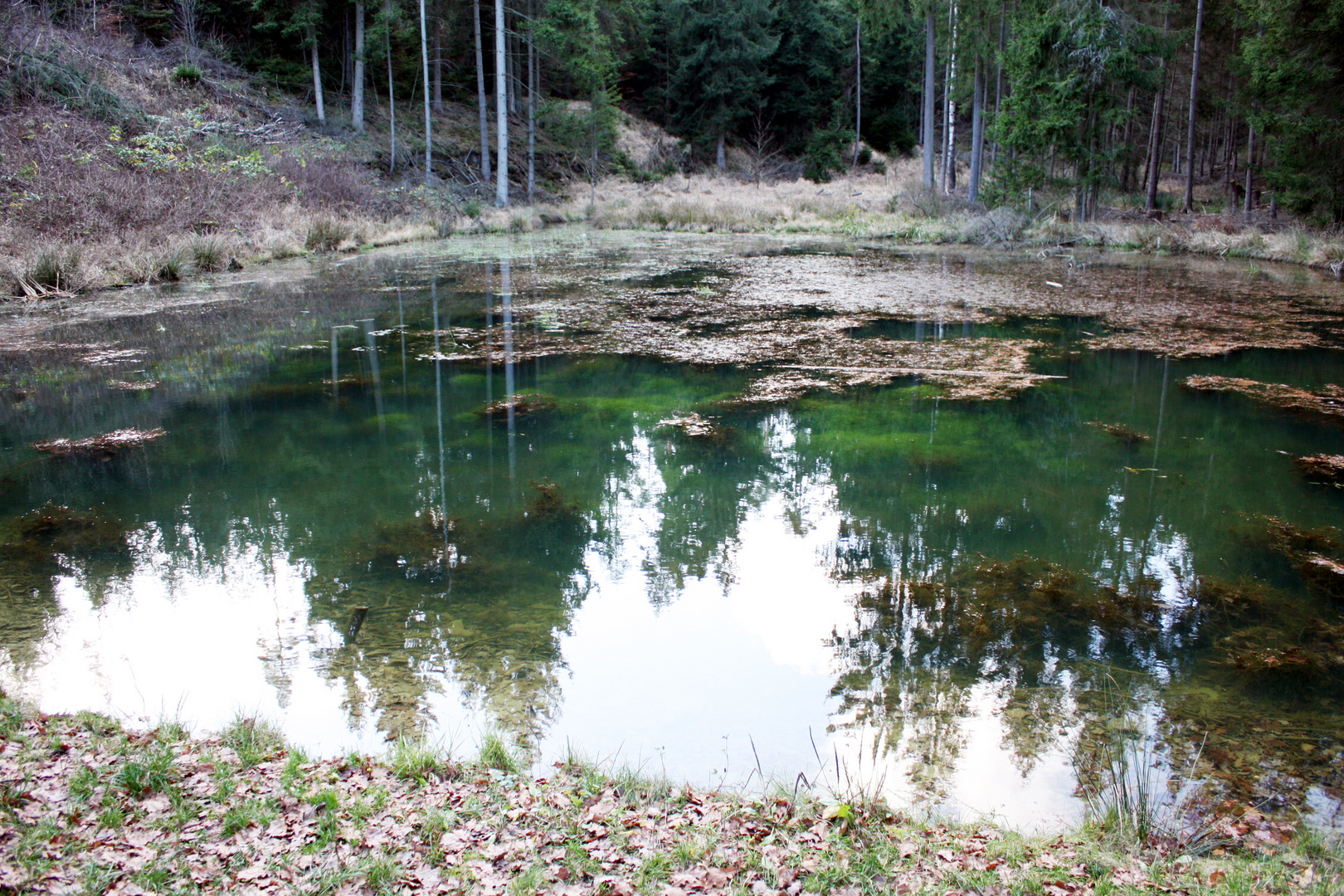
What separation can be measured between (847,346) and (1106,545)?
4.77 metres

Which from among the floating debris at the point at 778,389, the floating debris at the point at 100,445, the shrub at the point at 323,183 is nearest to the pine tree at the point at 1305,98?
the floating debris at the point at 778,389

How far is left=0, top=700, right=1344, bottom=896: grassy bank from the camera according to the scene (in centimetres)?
202

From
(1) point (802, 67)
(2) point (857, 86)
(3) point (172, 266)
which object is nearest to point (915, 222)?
(3) point (172, 266)

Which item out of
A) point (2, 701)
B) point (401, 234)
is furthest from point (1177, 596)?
point (401, 234)

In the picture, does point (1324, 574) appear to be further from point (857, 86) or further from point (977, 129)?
point (857, 86)

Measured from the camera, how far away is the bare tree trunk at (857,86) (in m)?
37.8

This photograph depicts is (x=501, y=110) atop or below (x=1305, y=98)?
atop

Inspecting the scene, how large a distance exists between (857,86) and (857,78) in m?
0.73

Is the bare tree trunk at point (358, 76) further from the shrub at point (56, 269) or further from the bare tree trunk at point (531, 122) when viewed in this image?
the shrub at point (56, 269)

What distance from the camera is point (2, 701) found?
274cm

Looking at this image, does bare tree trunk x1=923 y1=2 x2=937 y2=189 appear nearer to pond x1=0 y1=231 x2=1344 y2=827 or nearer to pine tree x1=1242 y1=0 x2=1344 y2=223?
pine tree x1=1242 y1=0 x2=1344 y2=223

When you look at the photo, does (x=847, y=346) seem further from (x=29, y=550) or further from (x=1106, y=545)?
(x=29, y=550)

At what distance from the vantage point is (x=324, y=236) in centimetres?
1672

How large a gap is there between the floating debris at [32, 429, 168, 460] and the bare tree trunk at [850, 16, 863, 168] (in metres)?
36.2
